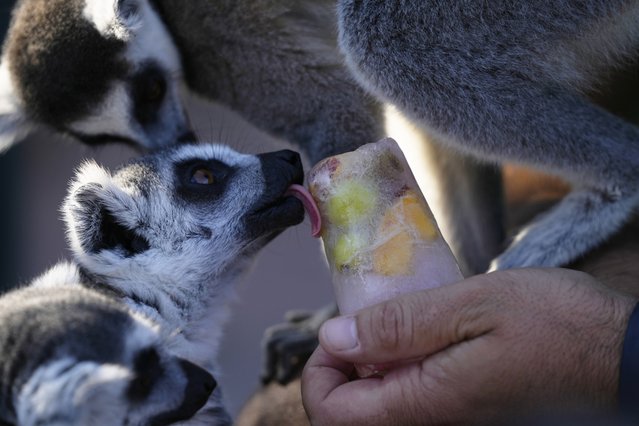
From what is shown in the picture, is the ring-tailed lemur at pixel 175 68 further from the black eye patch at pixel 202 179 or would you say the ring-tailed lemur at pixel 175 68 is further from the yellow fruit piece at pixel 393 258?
the yellow fruit piece at pixel 393 258

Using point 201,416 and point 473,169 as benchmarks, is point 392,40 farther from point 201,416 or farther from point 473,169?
point 201,416

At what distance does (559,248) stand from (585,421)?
1.03 metres

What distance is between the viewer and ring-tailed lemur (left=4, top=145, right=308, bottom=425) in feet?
6.34

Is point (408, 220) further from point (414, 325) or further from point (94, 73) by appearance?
point (94, 73)

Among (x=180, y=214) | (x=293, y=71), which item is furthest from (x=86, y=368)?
(x=293, y=71)

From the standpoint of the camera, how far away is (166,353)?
163 cm

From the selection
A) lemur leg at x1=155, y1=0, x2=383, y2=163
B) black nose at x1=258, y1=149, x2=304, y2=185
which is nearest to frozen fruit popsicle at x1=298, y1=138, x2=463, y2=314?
black nose at x1=258, y1=149, x2=304, y2=185

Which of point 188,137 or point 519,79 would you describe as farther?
point 188,137

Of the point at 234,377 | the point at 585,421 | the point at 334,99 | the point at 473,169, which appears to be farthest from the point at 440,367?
the point at 234,377

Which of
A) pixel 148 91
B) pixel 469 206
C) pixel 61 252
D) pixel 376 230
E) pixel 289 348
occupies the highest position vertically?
pixel 376 230

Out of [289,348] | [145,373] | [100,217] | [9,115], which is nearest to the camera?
[145,373]

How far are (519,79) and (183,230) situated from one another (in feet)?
3.04

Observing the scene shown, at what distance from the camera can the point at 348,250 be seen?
172cm

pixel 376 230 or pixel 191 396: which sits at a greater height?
pixel 376 230
